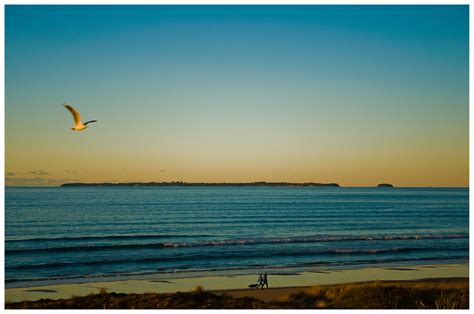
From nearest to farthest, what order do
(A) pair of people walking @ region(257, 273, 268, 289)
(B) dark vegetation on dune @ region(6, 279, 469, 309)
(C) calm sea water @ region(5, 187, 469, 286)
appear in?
(B) dark vegetation on dune @ region(6, 279, 469, 309), (A) pair of people walking @ region(257, 273, 268, 289), (C) calm sea water @ region(5, 187, 469, 286)

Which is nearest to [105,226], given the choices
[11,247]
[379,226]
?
[11,247]

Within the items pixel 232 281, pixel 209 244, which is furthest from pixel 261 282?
pixel 209 244

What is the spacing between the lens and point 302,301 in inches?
350

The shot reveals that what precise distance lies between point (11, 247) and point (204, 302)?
10001 mm

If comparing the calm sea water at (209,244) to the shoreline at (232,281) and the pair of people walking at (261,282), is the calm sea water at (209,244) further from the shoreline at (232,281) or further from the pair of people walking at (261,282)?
the pair of people walking at (261,282)

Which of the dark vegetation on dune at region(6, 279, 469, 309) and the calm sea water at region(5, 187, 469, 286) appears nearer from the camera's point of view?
the dark vegetation on dune at region(6, 279, 469, 309)

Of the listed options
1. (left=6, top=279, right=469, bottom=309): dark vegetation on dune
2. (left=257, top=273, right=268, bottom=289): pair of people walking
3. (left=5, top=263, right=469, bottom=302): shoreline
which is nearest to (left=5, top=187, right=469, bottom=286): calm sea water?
(left=5, top=263, right=469, bottom=302): shoreline

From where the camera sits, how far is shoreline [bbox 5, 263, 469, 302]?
1077 centimetres

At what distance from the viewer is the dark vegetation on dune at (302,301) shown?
26.5ft

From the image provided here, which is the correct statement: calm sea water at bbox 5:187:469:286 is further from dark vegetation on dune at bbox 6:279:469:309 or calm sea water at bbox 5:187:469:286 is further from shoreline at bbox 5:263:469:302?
dark vegetation on dune at bbox 6:279:469:309

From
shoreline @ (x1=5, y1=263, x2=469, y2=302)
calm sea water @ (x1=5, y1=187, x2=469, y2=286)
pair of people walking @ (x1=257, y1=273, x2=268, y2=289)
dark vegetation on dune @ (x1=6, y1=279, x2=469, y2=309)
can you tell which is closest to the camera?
dark vegetation on dune @ (x1=6, y1=279, x2=469, y2=309)

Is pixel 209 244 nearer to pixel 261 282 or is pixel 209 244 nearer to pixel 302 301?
pixel 261 282

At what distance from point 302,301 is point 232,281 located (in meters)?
3.02

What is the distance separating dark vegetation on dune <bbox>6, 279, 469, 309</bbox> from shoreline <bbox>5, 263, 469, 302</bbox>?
1.81m
